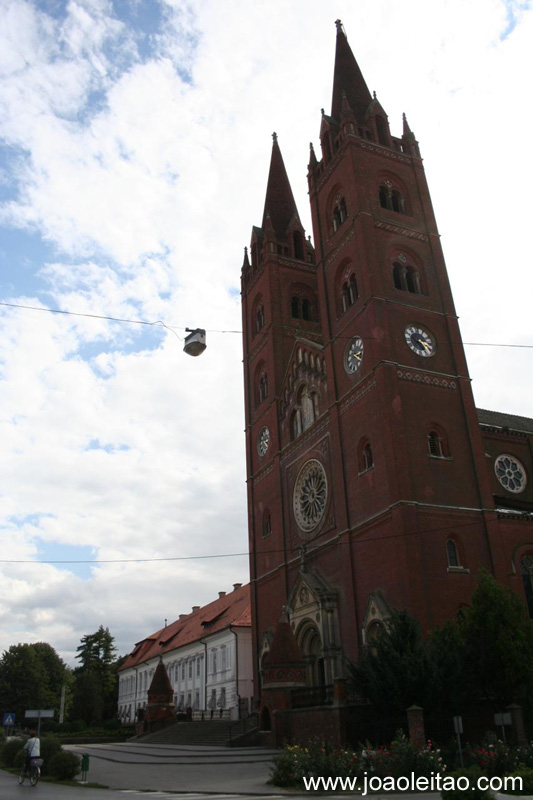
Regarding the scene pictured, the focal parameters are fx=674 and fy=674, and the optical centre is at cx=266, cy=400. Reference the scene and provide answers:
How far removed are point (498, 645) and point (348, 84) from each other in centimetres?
3503

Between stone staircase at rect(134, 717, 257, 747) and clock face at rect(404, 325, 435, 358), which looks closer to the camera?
clock face at rect(404, 325, 435, 358)

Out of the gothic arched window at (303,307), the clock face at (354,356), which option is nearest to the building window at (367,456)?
the clock face at (354,356)

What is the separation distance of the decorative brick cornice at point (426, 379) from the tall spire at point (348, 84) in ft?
59.7

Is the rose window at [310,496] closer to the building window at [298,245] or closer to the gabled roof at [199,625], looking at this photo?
the gabled roof at [199,625]

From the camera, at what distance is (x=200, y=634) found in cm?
5569

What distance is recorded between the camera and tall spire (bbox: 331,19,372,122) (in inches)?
1631

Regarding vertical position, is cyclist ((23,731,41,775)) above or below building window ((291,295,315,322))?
below

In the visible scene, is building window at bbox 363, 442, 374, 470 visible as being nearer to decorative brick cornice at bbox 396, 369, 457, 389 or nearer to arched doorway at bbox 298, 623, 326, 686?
decorative brick cornice at bbox 396, 369, 457, 389

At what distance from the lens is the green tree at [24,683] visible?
2982 inches

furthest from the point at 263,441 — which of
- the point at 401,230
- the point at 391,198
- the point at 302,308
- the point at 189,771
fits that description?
the point at 189,771

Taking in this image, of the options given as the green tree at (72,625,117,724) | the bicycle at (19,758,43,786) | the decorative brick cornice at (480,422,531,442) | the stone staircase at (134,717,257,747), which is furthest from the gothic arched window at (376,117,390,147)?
the green tree at (72,625,117,724)

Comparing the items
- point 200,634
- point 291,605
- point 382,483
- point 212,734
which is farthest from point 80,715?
point 382,483

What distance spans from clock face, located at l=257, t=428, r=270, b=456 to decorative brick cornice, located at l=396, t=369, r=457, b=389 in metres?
13.3

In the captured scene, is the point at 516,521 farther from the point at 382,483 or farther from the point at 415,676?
the point at 415,676
